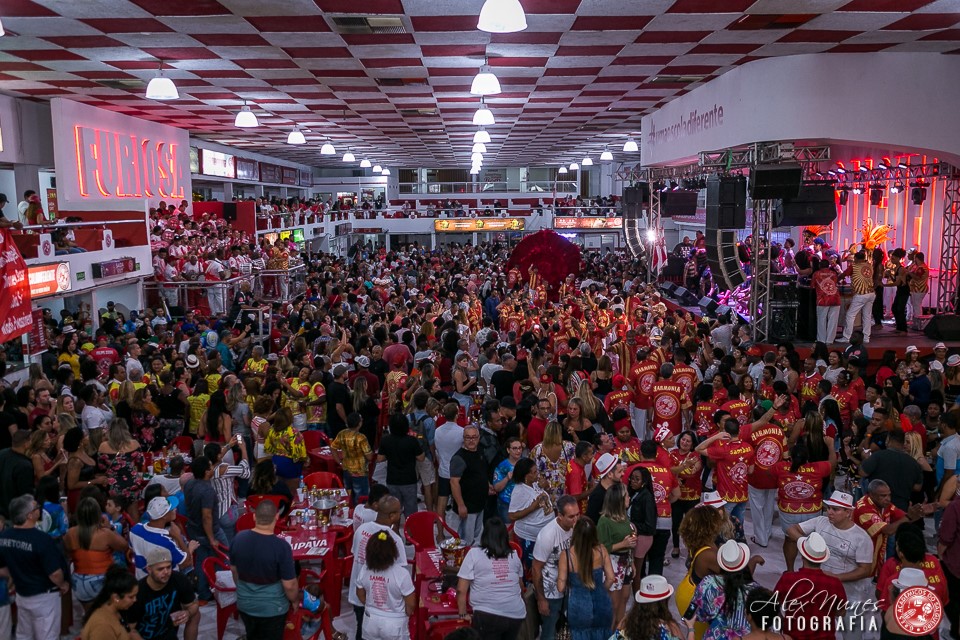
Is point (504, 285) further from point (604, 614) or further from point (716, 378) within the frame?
point (604, 614)

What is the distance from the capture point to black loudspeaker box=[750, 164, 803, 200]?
11.1 m

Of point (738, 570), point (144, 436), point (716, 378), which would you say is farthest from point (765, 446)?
point (144, 436)

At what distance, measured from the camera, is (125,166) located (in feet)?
54.2

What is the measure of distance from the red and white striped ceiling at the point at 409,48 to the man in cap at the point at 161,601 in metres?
5.53

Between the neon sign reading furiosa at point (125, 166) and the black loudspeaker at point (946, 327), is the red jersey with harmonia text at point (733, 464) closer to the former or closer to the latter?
the black loudspeaker at point (946, 327)

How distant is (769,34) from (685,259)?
13.4 meters

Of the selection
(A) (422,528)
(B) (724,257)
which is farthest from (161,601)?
(B) (724,257)

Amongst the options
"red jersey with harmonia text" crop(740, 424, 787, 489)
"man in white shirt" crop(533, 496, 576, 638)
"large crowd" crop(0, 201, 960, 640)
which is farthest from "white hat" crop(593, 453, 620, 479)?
"red jersey with harmonia text" crop(740, 424, 787, 489)

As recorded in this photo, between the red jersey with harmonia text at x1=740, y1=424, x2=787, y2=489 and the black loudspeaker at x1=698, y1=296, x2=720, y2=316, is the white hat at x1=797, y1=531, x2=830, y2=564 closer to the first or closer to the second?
the red jersey with harmonia text at x1=740, y1=424, x2=787, y2=489

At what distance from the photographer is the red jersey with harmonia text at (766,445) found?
6.78 m

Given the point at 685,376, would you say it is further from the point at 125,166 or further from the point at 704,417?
the point at 125,166

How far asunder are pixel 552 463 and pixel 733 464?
1.49m

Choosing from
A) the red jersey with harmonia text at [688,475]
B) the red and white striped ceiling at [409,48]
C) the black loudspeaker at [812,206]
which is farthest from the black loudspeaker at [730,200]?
the red jersey with harmonia text at [688,475]

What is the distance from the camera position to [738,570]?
4.28 meters
